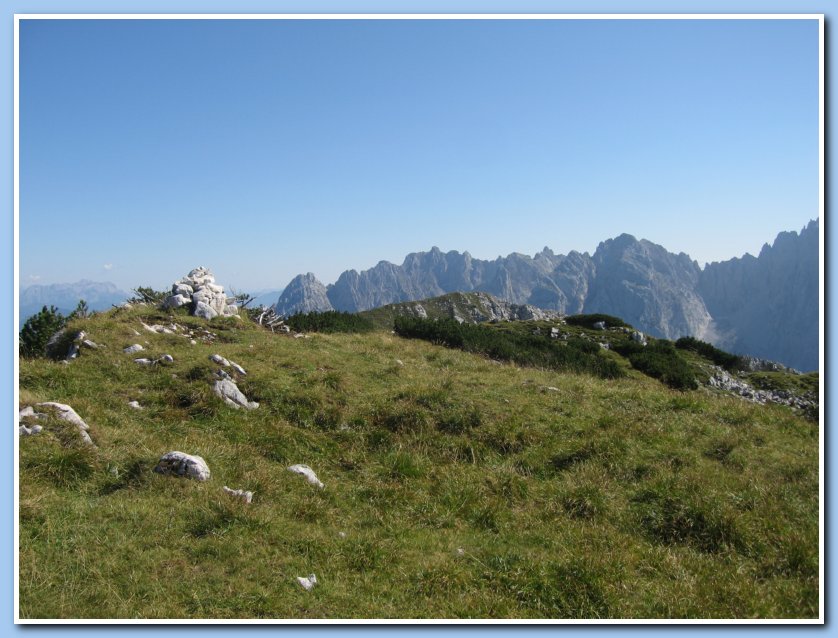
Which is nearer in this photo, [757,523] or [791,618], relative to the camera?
[791,618]

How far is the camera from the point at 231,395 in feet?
42.1

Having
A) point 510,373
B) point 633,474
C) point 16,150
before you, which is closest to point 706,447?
point 633,474

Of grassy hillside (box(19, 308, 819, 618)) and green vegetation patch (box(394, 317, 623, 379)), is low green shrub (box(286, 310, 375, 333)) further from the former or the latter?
grassy hillside (box(19, 308, 819, 618))

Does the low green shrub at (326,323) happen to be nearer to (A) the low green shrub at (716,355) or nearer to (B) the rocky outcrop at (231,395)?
(B) the rocky outcrop at (231,395)

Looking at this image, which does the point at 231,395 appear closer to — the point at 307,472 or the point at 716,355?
the point at 307,472

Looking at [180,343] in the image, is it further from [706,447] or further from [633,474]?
[706,447]

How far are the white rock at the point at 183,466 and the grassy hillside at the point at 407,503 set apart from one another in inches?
10.9

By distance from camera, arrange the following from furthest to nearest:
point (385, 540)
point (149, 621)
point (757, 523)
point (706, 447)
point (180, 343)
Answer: point (180, 343)
point (706, 447)
point (757, 523)
point (385, 540)
point (149, 621)

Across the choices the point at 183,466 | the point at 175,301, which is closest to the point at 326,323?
the point at 175,301

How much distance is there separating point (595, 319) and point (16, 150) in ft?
208

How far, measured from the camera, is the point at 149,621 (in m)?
5.81

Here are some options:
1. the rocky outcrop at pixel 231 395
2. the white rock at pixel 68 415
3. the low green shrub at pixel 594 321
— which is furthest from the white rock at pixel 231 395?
the low green shrub at pixel 594 321

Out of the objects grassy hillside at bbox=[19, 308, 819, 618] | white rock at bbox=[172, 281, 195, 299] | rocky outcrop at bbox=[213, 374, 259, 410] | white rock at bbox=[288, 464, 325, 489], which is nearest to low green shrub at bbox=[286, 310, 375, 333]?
white rock at bbox=[172, 281, 195, 299]

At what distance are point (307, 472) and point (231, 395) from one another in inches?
169
